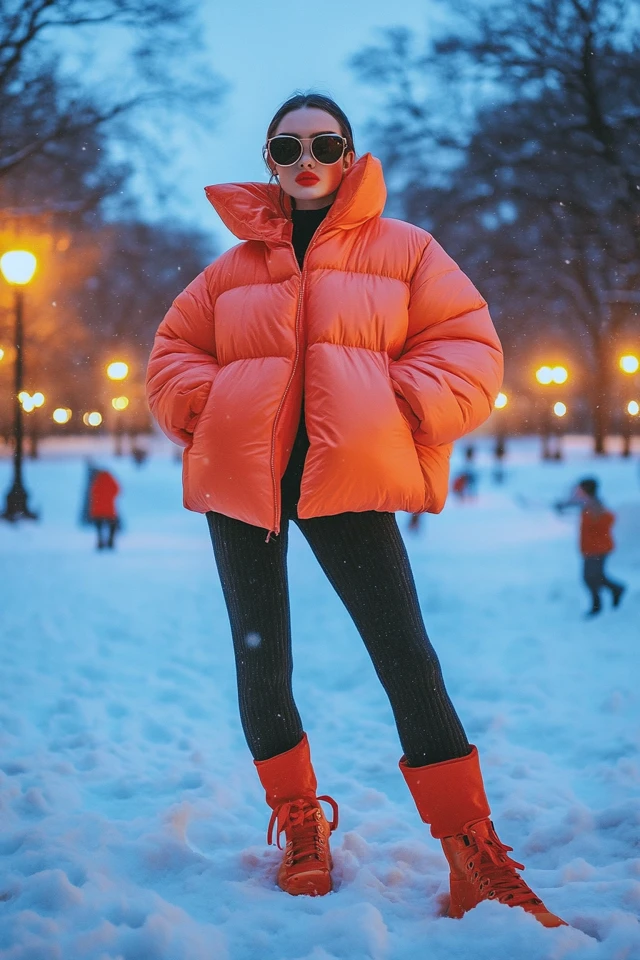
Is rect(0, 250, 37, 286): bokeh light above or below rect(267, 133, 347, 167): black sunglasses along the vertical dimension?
above

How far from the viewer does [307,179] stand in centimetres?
236

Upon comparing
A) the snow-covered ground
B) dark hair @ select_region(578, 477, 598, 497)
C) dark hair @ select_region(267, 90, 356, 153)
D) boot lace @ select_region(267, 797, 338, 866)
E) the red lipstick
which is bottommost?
the snow-covered ground

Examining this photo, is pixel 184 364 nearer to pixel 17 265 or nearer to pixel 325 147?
pixel 325 147

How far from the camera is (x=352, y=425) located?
2.11 m

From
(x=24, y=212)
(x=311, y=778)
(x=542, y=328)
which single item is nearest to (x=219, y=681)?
(x=311, y=778)

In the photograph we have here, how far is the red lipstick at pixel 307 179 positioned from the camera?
236cm

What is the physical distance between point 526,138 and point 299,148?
885cm

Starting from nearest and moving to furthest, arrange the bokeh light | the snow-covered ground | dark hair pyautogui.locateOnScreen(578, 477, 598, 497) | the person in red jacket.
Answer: the snow-covered ground, dark hair pyautogui.locateOnScreen(578, 477, 598, 497), the bokeh light, the person in red jacket

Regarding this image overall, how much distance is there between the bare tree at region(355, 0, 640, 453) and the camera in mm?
8781

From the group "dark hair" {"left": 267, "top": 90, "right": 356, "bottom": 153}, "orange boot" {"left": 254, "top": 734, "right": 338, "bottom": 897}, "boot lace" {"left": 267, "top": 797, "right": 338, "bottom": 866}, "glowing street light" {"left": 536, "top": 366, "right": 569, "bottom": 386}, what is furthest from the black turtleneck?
"glowing street light" {"left": 536, "top": 366, "right": 569, "bottom": 386}

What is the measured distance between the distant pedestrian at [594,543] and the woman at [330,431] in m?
5.45

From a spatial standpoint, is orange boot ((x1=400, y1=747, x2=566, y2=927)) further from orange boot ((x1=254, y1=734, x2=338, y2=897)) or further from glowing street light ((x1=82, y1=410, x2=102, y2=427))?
glowing street light ((x1=82, y1=410, x2=102, y2=427))

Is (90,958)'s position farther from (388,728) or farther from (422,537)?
(422,537)

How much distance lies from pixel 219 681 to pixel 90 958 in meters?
3.20
